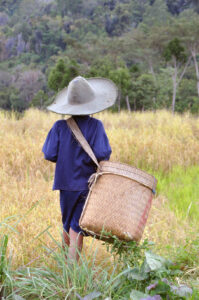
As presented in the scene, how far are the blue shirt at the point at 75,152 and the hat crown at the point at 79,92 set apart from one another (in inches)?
4.4

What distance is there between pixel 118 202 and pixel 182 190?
2.24 m

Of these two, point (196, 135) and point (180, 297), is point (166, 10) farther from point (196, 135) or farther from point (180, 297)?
point (180, 297)

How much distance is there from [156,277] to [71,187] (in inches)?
24.5

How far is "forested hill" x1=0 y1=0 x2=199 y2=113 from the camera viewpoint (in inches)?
749


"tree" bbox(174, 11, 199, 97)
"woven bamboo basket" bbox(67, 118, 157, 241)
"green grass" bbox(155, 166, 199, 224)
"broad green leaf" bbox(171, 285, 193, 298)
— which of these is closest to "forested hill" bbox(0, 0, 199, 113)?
"tree" bbox(174, 11, 199, 97)

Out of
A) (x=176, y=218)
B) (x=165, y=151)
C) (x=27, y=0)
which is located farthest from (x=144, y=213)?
(x=27, y=0)

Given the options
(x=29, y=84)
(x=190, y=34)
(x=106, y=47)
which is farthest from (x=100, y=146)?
(x=29, y=84)

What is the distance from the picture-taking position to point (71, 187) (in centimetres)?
193

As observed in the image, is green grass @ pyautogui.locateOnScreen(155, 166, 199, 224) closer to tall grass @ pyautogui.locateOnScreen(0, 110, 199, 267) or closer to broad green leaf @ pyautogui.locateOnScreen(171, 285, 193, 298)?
tall grass @ pyautogui.locateOnScreen(0, 110, 199, 267)

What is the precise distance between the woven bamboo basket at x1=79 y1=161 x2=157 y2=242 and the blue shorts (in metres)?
0.17

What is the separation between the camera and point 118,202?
1733 millimetres

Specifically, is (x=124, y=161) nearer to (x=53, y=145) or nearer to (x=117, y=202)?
(x=53, y=145)

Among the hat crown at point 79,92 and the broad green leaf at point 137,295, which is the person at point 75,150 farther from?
the broad green leaf at point 137,295

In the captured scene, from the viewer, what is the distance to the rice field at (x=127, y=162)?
7.59ft
